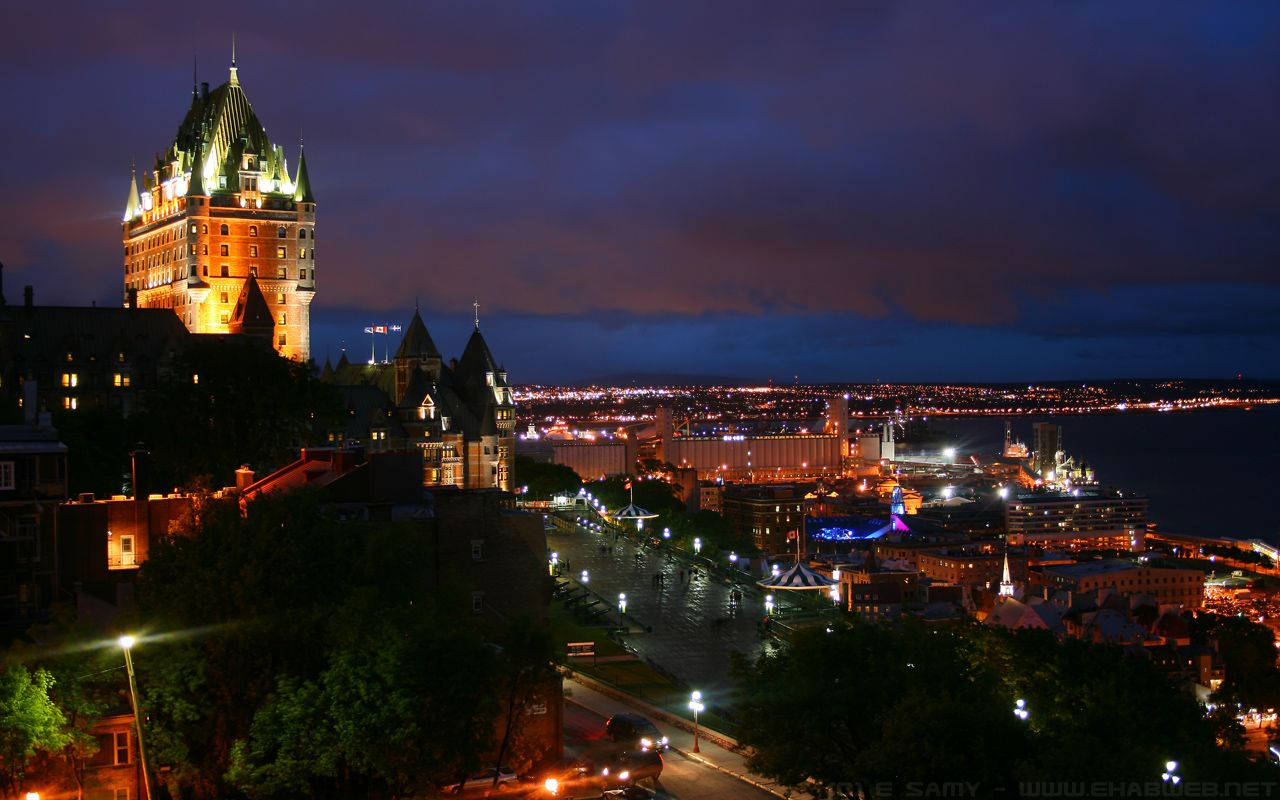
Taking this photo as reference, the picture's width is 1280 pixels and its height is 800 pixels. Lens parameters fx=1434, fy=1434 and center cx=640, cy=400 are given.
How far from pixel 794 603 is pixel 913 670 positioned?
98.9 ft

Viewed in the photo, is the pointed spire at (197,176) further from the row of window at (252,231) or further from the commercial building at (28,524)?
the commercial building at (28,524)

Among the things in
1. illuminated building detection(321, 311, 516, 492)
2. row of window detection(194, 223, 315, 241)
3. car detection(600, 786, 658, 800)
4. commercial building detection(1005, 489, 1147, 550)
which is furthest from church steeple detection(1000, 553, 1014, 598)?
car detection(600, 786, 658, 800)

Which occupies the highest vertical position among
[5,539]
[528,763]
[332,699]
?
[5,539]

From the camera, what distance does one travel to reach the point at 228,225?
95500 mm

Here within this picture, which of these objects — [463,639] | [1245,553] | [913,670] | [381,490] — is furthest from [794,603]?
[1245,553]

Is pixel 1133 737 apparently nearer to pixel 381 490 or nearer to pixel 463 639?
pixel 463 639

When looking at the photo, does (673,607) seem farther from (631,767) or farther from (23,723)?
(23,723)

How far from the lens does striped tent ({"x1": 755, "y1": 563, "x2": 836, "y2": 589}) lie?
64.8 m

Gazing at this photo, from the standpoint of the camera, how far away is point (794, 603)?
60.8 metres

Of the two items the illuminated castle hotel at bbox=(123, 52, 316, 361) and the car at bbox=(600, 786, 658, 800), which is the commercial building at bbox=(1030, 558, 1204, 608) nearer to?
the illuminated castle hotel at bbox=(123, 52, 316, 361)

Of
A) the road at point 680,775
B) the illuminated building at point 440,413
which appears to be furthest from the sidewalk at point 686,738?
the illuminated building at point 440,413

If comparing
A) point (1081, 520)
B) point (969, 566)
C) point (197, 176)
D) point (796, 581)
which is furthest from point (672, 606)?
point (1081, 520)

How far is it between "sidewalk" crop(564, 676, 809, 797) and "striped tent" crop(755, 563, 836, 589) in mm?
26007

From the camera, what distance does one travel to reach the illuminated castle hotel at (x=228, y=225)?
94438mm
